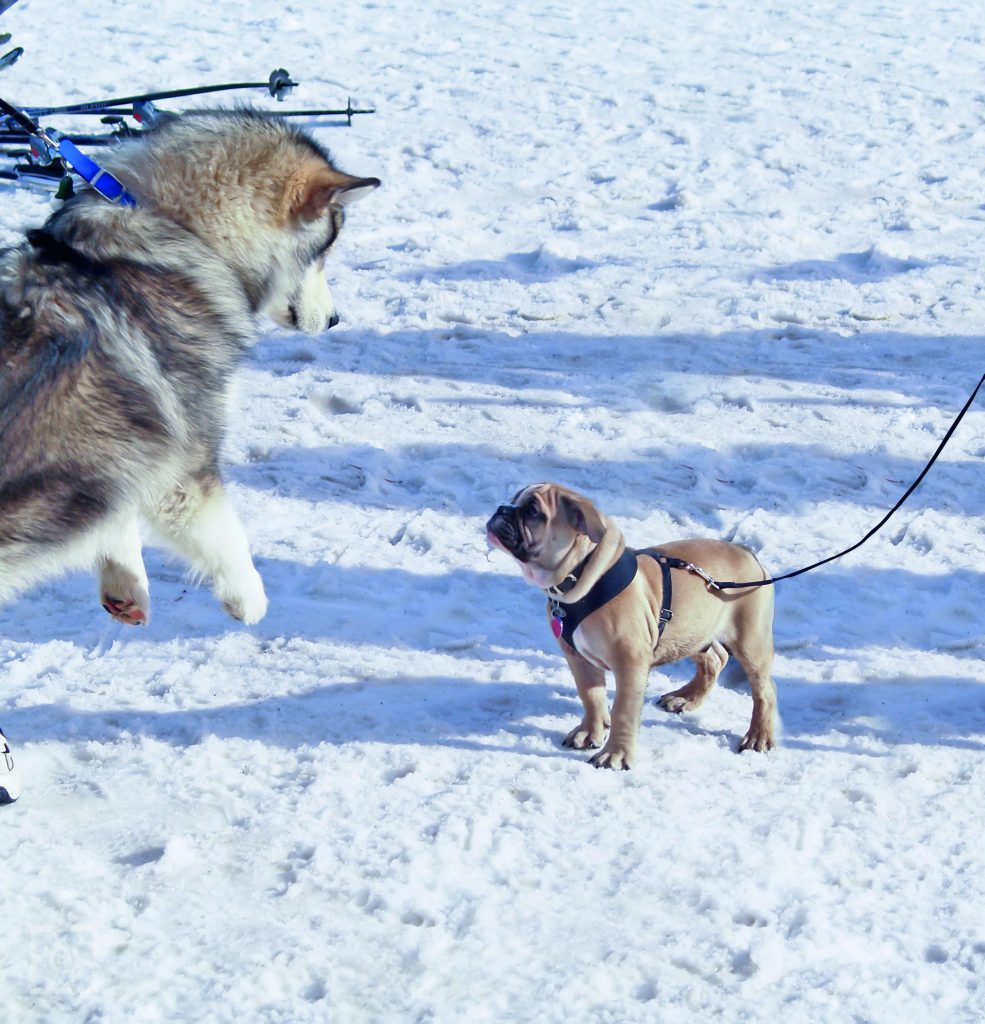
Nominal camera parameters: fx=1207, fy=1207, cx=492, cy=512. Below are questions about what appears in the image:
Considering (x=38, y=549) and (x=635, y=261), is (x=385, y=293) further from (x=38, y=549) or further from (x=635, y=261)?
(x=38, y=549)

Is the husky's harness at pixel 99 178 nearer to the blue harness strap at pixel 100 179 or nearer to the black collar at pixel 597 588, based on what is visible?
the blue harness strap at pixel 100 179

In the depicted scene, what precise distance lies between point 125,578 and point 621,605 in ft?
4.79

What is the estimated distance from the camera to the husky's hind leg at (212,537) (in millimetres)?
3270

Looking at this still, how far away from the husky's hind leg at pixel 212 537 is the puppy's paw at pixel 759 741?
1.65m

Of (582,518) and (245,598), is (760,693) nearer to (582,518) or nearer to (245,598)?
(582,518)

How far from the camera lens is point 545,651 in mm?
4535

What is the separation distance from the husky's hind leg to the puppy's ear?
3.08 feet

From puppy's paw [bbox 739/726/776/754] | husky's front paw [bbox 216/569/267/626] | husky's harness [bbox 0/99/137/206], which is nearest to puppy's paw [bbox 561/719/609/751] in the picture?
puppy's paw [bbox 739/726/776/754]

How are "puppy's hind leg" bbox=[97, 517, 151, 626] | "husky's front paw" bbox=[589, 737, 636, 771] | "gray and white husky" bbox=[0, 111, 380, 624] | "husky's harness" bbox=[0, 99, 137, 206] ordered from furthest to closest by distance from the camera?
"husky's front paw" bbox=[589, 737, 636, 771]
"puppy's hind leg" bbox=[97, 517, 151, 626]
"husky's harness" bbox=[0, 99, 137, 206]
"gray and white husky" bbox=[0, 111, 380, 624]

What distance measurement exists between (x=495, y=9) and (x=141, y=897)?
12.3 meters

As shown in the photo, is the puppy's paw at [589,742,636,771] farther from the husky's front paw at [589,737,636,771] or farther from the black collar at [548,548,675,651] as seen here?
the black collar at [548,548,675,651]

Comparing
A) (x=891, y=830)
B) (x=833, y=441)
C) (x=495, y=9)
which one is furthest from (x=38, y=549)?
(x=495, y=9)

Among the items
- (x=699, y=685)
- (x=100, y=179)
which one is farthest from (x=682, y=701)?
(x=100, y=179)

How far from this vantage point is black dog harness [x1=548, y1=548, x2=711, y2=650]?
3.63m
